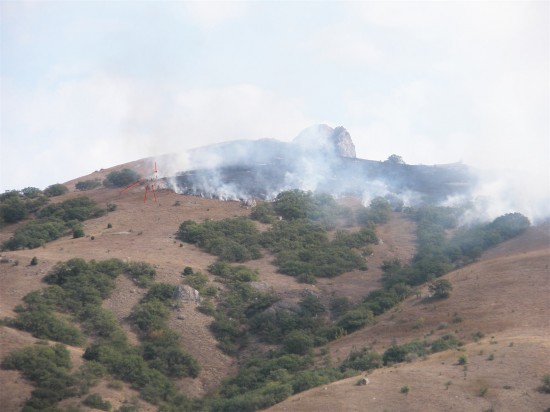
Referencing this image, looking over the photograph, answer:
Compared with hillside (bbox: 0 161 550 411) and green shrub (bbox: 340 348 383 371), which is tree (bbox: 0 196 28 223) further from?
green shrub (bbox: 340 348 383 371)

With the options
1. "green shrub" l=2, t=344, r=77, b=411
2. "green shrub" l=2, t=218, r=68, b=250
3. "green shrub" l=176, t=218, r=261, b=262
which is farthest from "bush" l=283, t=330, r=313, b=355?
"green shrub" l=2, t=218, r=68, b=250

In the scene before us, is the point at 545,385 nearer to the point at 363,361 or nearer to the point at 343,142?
the point at 363,361

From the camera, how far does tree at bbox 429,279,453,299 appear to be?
6222 cm

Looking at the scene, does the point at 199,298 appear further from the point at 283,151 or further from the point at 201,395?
the point at 283,151

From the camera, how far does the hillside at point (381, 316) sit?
139ft

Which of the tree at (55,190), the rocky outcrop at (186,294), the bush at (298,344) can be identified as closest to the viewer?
the bush at (298,344)

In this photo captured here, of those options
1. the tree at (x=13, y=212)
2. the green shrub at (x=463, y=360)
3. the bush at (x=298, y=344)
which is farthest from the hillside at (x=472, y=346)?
the tree at (x=13, y=212)

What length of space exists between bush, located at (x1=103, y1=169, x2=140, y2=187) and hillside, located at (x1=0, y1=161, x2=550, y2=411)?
27.1 ft

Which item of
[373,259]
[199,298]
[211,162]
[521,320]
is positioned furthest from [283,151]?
[521,320]

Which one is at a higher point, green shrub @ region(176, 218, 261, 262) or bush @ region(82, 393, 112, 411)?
green shrub @ region(176, 218, 261, 262)

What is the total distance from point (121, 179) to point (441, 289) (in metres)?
57.9

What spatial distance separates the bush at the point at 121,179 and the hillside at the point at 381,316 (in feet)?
27.1

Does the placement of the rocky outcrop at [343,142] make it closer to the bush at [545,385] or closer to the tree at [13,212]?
the tree at [13,212]

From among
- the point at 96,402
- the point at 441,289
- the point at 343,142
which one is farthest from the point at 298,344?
the point at 343,142
